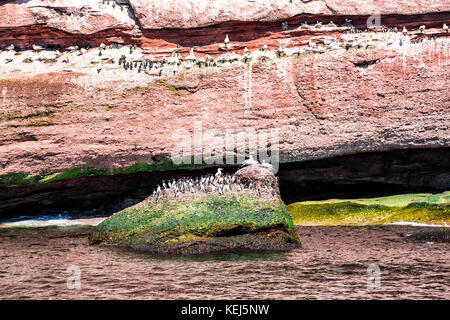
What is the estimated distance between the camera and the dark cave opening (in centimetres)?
1553

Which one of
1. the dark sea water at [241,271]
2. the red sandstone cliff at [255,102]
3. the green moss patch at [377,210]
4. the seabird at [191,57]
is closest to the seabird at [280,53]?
the red sandstone cliff at [255,102]

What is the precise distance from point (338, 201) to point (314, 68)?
3707mm

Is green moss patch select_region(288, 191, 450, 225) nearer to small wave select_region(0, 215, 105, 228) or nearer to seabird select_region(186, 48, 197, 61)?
seabird select_region(186, 48, 197, 61)

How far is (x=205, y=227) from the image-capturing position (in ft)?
37.2

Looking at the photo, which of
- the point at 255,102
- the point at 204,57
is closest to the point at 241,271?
the point at 255,102

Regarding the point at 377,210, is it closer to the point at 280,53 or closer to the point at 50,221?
the point at 280,53

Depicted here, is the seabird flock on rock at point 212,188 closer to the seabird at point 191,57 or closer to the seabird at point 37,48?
the seabird at point 191,57

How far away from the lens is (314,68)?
14992mm

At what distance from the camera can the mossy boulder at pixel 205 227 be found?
11148 mm

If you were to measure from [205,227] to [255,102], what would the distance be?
15.9 ft

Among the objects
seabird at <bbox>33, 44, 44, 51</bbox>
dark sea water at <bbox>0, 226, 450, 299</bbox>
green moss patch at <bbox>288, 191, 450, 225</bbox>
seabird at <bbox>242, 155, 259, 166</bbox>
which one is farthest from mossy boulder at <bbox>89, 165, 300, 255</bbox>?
seabird at <bbox>33, 44, 44, 51</bbox>

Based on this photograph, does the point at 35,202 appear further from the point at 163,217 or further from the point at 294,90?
the point at 294,90

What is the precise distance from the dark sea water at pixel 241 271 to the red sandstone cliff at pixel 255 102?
10.6ft

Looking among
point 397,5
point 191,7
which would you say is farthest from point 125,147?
point 397,5
